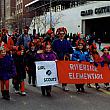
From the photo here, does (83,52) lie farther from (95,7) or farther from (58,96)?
(95,7)

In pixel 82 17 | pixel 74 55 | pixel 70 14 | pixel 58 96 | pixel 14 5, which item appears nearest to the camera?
pixel 58 96

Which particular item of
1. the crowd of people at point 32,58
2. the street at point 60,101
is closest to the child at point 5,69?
the crowd of people at point 32,58

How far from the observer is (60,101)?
9430 millimetres

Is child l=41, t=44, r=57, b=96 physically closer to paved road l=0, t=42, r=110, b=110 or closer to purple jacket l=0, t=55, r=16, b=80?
paved road l=0, t=42, r=110, b=110

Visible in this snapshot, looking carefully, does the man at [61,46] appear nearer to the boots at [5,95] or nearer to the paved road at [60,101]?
the paved road at [60,101]

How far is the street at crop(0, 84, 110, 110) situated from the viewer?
8.64m

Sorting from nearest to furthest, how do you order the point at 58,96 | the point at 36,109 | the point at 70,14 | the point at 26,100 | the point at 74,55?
1. the point at 36,109
2. the point at 26,100
3. the point at 58,96
4. the point at 74,55
5. the point at 70,14

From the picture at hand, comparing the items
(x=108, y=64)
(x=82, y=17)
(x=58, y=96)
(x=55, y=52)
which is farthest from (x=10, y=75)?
(x=82, y=17)

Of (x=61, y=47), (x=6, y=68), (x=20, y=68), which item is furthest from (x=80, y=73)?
(x=6, y=68)

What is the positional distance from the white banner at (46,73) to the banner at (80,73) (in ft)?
1.06

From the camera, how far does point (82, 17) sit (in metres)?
57.9

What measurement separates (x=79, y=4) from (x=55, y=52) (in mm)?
50137

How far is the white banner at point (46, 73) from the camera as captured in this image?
33.8 ft

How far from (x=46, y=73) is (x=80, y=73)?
4.01ft
